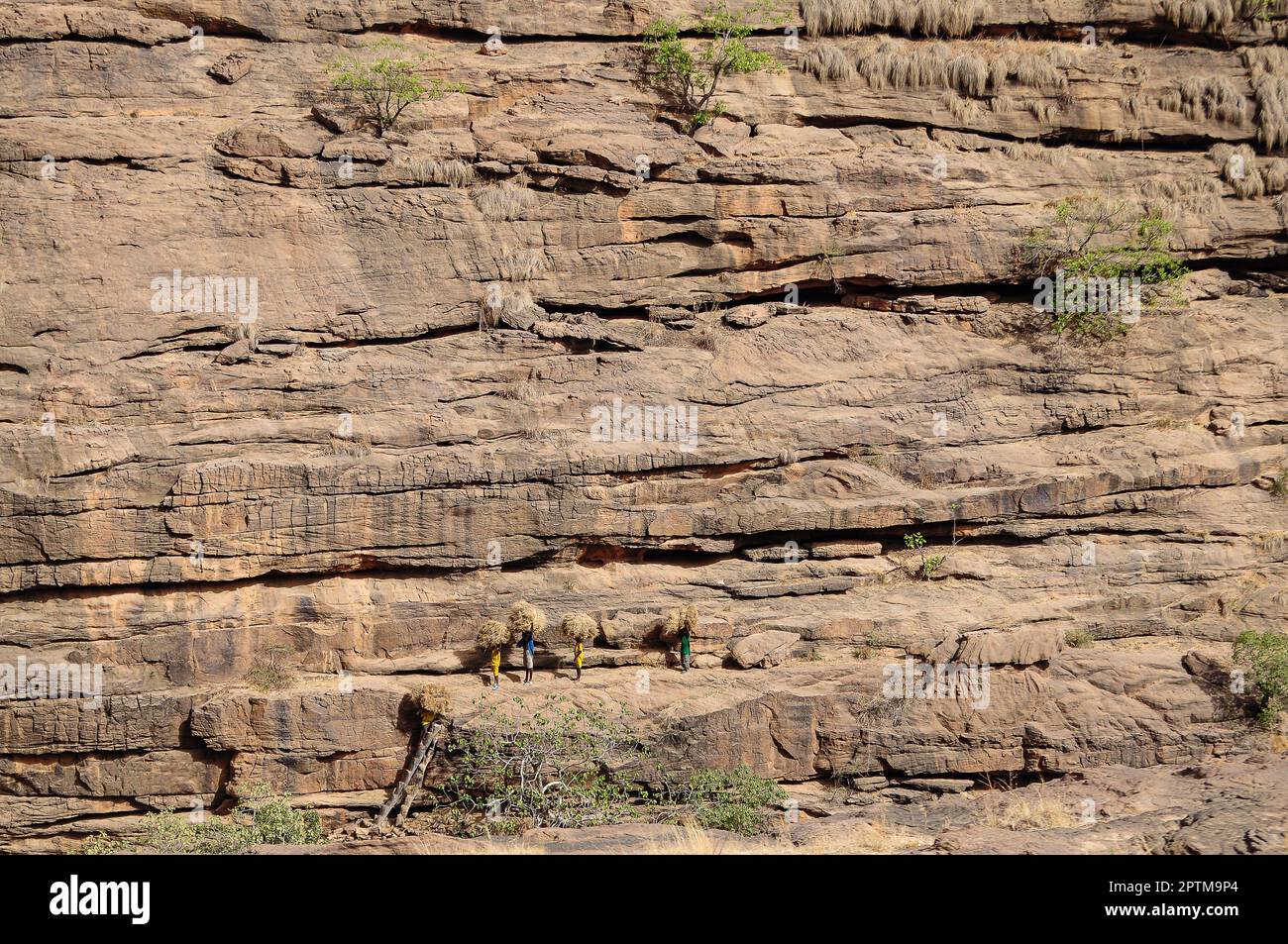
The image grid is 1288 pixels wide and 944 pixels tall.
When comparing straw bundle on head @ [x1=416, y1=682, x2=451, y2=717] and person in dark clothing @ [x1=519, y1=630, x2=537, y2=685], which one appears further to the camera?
person in dark clothing @ [x1=519, y1=630, x2=537, y2=685]

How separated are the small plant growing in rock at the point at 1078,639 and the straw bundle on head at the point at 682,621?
5.33 m

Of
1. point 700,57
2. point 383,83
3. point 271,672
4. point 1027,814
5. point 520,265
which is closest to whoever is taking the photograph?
point 1027,814

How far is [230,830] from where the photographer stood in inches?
521

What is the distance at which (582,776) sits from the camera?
13.9 meters

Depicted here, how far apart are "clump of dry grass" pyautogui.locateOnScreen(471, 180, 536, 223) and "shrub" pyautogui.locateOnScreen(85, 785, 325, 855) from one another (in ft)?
30.2

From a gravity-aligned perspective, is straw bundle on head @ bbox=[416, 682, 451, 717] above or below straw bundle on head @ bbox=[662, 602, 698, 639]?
below

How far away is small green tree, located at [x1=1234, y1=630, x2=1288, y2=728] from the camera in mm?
14141

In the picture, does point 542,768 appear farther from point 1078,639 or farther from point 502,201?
point 502,201

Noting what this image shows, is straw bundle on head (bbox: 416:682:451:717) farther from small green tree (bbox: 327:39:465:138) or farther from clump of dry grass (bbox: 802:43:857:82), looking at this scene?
clump of dry grass (bbox: 802:43:857:82)

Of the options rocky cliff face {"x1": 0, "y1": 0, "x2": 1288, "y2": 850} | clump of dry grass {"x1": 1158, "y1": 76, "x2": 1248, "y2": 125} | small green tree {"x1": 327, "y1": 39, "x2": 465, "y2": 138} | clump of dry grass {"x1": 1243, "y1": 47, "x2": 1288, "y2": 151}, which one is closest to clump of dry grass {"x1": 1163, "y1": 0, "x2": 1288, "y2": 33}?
clump of dry grass {"x1": 1243, "y1": 47, "x2": 1288, "y2": 151}

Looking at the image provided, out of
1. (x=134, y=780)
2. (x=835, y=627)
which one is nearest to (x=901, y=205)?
(x=835, y=627)

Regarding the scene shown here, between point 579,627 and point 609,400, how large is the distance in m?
3.59

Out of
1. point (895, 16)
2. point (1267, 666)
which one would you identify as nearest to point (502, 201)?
point (895, 16)

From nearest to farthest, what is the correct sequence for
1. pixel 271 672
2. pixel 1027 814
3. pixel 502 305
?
pixel 1027 814 → pixel 271 672 → pixel 502 305
